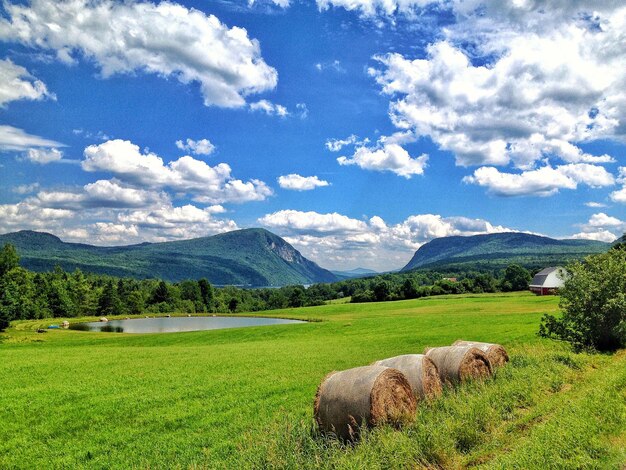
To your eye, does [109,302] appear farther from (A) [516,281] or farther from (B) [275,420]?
(B) [275,420]

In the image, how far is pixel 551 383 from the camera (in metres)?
14.6

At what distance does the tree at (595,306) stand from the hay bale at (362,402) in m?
19.6

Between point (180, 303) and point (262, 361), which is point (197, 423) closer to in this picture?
point (262, 361)

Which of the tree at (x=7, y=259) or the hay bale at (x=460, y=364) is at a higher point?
the tree at (x=7, y=259)

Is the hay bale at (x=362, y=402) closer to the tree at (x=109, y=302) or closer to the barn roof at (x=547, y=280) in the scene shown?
the barn roof at (x=547, y=280)

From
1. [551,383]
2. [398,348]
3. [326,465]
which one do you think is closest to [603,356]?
[551,383]

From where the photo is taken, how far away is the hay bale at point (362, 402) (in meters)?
10.7

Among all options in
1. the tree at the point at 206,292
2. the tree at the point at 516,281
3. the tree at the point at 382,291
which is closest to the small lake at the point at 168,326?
the tree at the point at 382,291

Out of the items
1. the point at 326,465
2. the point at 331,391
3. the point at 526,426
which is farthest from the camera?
the point at 331,391

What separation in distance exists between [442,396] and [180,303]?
6251 inches

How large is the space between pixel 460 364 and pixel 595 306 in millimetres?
16588

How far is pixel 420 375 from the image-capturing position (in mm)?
12984

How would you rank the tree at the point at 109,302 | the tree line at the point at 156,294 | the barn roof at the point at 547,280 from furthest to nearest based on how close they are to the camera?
1. the tree at the point at 109,302
2. the tree line at the point at 156,294
3. the barn roof at the point at 547,280

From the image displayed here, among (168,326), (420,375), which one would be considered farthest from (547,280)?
(420,375)
